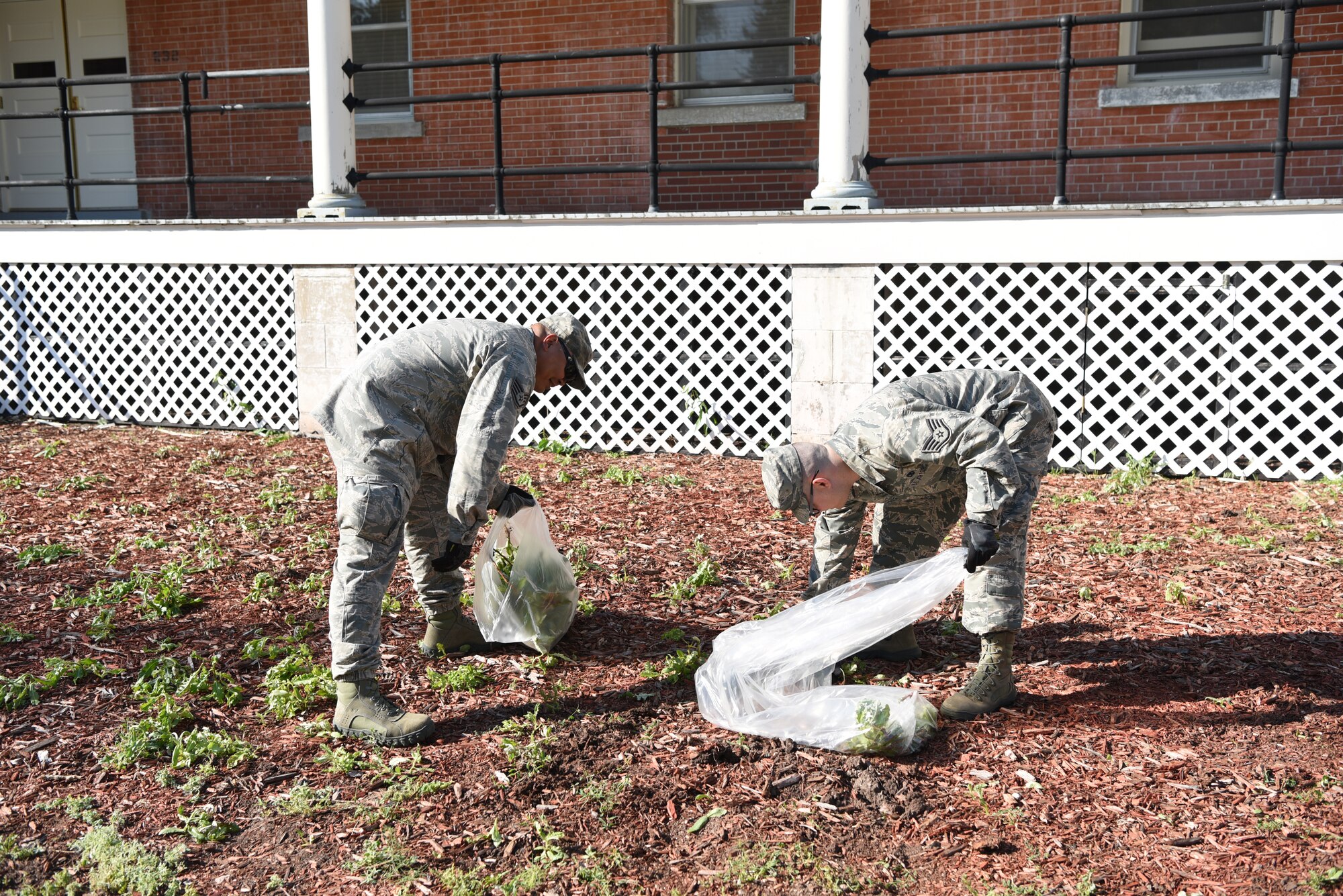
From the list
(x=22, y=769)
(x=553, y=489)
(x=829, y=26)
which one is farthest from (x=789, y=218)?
(x=22, y=769)

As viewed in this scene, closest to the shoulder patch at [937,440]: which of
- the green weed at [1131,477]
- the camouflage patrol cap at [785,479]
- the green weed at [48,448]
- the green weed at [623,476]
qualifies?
the camouflage patrol cap at [785,479]

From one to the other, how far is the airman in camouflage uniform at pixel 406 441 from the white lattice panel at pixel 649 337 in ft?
13.5

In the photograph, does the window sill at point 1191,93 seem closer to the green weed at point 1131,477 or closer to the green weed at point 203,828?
the green weed at point 1131,477

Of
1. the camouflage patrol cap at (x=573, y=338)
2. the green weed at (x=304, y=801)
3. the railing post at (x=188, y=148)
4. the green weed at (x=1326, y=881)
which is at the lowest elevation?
the green weed at (x=304, y=801)

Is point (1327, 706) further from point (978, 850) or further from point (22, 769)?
point (22, 769)

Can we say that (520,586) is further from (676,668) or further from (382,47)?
(382,47)

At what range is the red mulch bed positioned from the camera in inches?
127

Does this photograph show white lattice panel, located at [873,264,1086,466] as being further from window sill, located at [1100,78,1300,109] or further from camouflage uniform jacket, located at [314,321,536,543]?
camouflage uniform jacket, located at [314,321,536,543]

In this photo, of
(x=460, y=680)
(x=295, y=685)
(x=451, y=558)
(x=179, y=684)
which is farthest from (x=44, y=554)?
(x=451, y=558)

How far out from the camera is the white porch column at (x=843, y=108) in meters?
7.74

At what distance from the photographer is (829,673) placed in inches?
157

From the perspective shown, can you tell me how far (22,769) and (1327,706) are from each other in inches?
169

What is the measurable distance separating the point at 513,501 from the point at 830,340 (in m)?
4.04

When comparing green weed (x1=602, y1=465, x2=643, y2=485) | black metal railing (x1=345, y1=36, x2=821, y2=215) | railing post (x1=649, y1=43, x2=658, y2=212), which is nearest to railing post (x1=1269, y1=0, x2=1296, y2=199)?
black metal railing (x1=345, y1=36, x2=821, y2=215)
